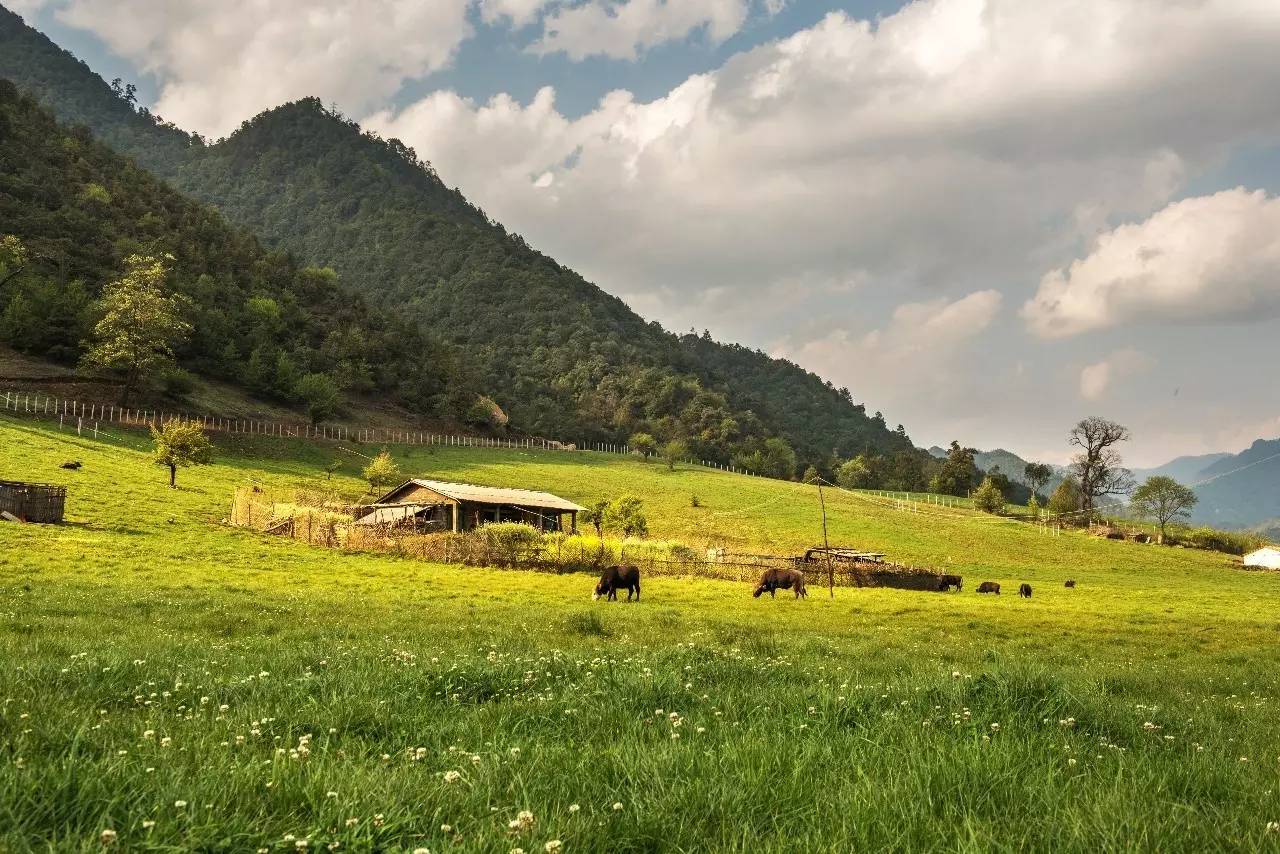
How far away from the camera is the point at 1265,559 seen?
8775cm

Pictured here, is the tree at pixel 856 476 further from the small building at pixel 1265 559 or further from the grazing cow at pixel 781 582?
the grazing cow at pixel 781 582

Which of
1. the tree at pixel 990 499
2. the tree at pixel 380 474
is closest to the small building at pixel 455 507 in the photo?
the tree at pixel 380 474

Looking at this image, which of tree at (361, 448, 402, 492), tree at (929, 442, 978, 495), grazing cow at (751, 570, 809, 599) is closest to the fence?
tree at (361, 448, 402, 492)

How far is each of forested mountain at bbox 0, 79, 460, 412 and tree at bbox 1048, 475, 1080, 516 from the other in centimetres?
11169

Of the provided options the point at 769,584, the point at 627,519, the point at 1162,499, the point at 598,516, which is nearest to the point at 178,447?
the point at 598,516

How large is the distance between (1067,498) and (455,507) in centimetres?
Result: 11666

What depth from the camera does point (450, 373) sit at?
525 ft

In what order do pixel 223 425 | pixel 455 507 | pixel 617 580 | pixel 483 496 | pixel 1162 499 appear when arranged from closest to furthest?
pixel 617 580 < pixel 455 507 < pixel 483 496 < pixel 223 425 < pixel 1162 499

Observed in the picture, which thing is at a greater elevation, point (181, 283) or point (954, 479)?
point (181, 283)

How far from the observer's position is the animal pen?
4400cm

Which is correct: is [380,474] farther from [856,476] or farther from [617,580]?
[856,476]

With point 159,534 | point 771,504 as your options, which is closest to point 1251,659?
point 159,534

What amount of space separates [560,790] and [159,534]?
45.6 m

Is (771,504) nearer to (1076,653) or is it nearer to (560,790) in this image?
(1076,653)
